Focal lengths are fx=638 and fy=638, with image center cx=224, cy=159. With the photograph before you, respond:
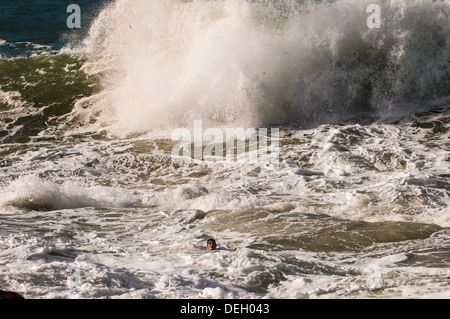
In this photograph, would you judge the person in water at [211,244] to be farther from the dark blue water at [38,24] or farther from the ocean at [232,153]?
the dark blue water at [38,24]

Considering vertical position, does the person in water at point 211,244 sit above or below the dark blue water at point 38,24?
below

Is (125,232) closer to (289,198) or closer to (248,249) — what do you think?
(248,249)

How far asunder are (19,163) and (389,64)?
7286 millimetres

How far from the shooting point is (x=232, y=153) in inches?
416

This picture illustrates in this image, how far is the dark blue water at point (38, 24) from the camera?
62.3 feet

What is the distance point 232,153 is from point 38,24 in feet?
42.9

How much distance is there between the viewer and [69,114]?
13711mm

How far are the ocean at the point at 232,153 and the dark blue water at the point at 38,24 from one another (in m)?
0.76

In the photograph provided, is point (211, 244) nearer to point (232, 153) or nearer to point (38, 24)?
point (232, 153)

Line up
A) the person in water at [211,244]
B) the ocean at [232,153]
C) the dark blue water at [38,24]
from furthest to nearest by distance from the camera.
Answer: the dark blue water at [38,24] < the person in water at [211,244] < the ocean at [232,153]

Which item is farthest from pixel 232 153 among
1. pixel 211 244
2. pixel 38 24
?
pixel 38 24

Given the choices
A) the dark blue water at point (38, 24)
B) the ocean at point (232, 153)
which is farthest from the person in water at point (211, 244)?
the dark blue water at point (38, 24)

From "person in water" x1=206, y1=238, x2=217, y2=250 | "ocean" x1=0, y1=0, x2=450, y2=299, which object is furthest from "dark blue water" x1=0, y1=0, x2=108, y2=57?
"person in water" x1=206, y1=238, x2=217, y2=250

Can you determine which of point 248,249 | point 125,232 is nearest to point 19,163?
point 125,232
